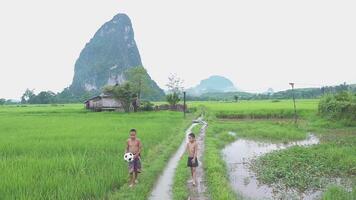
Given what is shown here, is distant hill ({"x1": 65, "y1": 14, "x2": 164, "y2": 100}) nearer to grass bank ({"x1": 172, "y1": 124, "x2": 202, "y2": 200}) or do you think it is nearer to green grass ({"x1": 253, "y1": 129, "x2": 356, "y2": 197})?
green grass ({"x1": 253, "y1": 129, "x2": 356, "y2": 197})

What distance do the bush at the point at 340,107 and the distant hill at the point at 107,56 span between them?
3792 inches

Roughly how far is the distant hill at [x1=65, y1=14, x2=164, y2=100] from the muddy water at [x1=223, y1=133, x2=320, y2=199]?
104m

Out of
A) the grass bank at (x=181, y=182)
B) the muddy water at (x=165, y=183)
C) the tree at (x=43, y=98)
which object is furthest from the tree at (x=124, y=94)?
the tree at (x=43, y=98)

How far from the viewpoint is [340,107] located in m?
Answer: 25.2

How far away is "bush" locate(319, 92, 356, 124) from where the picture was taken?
24.6m

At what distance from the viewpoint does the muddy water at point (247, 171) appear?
8.59 m

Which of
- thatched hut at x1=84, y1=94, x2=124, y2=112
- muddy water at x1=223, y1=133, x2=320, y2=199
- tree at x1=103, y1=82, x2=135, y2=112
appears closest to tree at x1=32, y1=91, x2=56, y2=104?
thatched hut at x1=84, y1=94, x2=124, y2=112

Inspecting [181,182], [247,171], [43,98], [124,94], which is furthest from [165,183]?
[43,98]

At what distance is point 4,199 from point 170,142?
33.3 ft

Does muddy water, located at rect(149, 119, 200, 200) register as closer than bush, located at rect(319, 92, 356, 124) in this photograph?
Yes

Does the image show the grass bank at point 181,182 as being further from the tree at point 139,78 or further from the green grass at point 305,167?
the tree at point 139,78

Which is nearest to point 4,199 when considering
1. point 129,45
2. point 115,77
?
point 115,77

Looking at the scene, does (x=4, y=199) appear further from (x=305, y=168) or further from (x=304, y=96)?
(x=304, y=96)

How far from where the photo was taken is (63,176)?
28.7 feet
